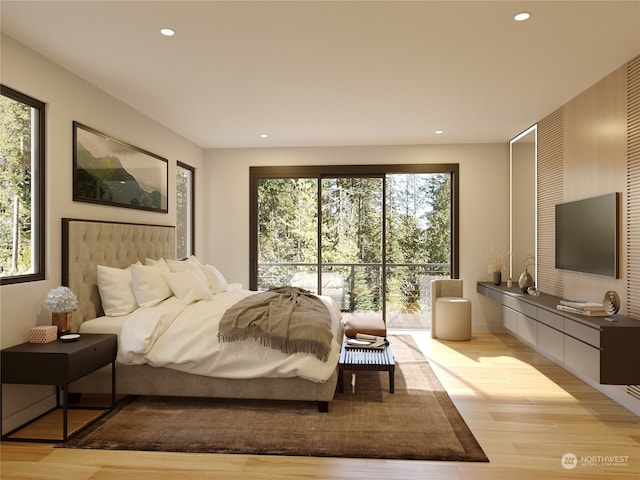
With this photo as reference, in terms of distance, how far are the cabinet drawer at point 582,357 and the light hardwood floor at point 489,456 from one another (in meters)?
0.33

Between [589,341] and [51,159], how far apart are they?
4.16m

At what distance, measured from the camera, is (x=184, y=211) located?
614cm

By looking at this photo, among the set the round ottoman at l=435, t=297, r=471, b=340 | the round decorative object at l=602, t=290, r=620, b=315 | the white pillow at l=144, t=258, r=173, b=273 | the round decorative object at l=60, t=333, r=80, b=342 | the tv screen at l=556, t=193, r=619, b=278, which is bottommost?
the round ottoman at l=435, t=297, r=471, b=340

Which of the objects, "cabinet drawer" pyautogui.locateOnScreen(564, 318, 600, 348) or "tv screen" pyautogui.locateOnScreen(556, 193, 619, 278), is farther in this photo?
"tv screen" pyautogui.locateOnScreen(556, 193, 619, 278)

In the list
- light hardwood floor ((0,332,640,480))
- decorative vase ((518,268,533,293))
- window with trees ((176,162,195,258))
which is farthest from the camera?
window with trees ((176,162,195,258))

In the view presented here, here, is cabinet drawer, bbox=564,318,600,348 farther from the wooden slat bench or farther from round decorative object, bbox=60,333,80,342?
round decorative object, bbox=60,333,80,342

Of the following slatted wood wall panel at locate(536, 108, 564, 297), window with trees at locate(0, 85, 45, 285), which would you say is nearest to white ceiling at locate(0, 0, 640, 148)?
slatted wood wall panel at locate(536, 108, 564, 297)

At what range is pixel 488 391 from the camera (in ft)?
12.2

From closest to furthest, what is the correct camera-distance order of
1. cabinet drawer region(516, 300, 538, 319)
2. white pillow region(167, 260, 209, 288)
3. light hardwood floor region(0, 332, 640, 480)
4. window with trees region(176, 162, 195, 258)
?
light hardwood floor region(0, 332, 640, 480) → cabinet drawer region(516, 300, 538, 319) → white pillow region(167, 260, 209, 288) → window with trees region(176, 162, 195, 258)

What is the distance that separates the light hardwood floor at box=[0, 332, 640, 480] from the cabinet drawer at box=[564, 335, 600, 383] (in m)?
0.33

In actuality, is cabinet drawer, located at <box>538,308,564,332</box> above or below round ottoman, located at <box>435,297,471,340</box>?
above

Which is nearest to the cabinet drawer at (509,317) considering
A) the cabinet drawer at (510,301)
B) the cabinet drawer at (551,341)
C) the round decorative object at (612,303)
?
the cabinet drawer at (510,301)

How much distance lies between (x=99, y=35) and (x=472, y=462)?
3.52 metres

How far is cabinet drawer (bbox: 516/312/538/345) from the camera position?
4.20 m
